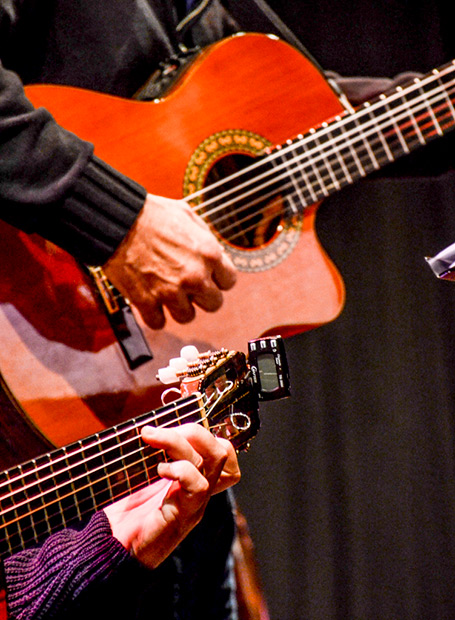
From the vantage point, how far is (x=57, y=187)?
800 mm

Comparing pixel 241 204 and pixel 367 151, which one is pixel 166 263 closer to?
pixel 241 204

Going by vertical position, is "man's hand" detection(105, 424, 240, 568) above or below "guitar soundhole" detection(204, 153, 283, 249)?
below

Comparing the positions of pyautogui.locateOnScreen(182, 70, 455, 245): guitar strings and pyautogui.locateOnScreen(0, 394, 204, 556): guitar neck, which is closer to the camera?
pyautogui.locateOnScreen(0, 394, 204, 556): guitar neck

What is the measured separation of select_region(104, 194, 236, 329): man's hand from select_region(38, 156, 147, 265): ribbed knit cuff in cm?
2

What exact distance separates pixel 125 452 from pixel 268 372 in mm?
196

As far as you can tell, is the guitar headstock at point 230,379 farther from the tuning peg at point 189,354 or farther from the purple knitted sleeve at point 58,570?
the purple knitted sleeve at point 58,570

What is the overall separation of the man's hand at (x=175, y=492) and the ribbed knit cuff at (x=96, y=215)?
0.92 ft

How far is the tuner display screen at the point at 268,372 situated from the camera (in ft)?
2.52

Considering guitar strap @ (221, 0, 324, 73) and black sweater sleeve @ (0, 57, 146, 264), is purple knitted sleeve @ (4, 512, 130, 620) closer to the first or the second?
black sweater sleeve @ (0, 57, 146, 264)

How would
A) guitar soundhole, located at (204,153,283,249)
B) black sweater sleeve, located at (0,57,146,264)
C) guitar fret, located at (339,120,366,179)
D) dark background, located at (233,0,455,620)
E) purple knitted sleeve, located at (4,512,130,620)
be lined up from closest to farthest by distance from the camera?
purple knitted sleeve, located at (4,512,130,620) < black sweater sleeve, located at (0,57,146,264) < guitar soundhole, located at (204,153,283,249) < guitar fret, located at (339,120,366,179) < dark background, located at (233,0,455,620)

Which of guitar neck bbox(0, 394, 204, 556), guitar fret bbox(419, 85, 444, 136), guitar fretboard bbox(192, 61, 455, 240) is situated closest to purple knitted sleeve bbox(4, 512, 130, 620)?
guitar neck bbox(0, 394, 204, 556)

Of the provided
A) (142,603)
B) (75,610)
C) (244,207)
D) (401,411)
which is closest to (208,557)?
(142,603)

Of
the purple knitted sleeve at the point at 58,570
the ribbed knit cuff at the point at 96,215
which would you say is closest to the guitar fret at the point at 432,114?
the ribbed knit cuff at the point at 96,215

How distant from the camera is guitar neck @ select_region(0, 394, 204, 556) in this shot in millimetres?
710
